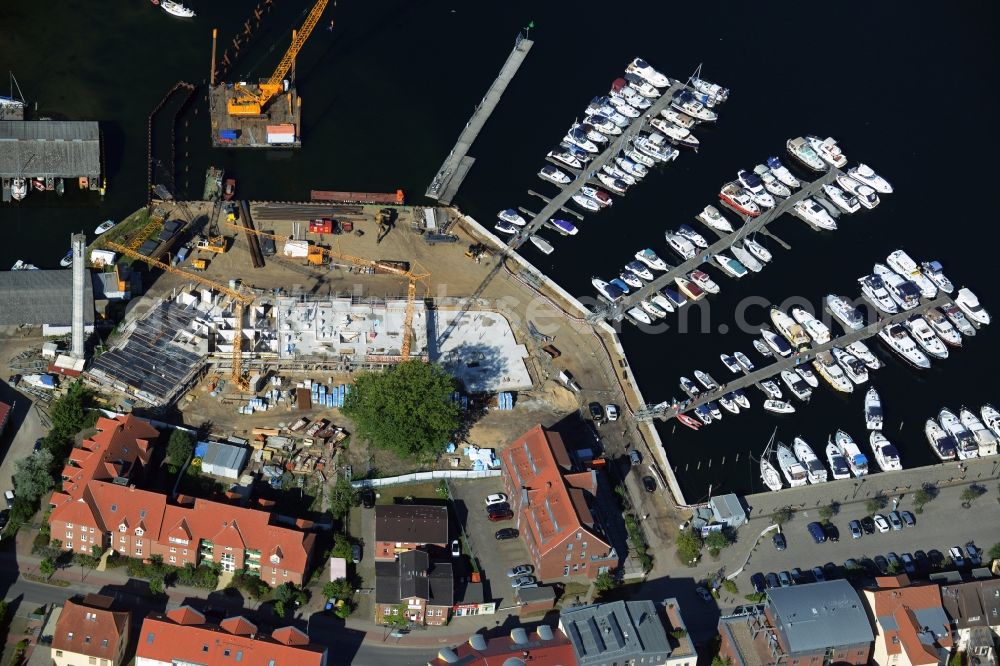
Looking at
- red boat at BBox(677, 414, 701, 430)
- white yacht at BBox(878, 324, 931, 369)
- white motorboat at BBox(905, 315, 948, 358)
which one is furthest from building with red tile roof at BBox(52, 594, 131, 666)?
white motorboat at BBox(905, 315, 948, 358)

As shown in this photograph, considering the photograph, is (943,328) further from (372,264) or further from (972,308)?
(372,264)

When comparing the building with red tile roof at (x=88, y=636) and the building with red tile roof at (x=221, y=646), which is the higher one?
the building with red tile roof at (x=221, y=646)

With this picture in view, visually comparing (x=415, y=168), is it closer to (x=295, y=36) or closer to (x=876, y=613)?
(x=295, y=36)

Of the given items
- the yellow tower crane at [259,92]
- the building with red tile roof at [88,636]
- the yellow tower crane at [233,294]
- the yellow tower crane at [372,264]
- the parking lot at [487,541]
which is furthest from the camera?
the yellow tower crane at [259,92]

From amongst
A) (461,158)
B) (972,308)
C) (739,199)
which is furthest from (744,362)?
(461,158)

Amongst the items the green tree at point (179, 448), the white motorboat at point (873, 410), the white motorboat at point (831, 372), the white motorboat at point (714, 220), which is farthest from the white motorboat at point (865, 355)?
the green tree at point (179, 448)

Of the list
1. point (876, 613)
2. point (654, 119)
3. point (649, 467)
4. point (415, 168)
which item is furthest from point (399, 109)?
point (876, 613)

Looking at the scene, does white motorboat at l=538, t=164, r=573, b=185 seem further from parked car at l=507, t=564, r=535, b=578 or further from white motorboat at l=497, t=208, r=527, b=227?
parked car at l=507, t=564, r=535, b=578

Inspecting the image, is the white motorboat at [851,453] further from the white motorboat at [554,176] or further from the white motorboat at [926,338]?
the white motorboat at [554,176]
